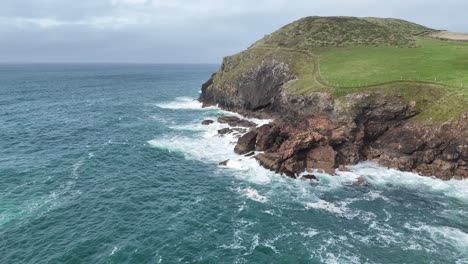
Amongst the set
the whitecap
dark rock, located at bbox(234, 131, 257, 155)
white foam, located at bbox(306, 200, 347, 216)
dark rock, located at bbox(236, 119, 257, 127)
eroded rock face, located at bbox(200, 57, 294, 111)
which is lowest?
white foam, located at bbox(306, 200, 347, 216)

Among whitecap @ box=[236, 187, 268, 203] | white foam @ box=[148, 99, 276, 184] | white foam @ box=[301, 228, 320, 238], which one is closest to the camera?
white foam @ box=[301, 228, 320, 238]

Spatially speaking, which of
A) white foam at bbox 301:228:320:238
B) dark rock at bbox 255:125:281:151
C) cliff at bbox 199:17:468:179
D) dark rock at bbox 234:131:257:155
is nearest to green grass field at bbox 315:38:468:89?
cliff at bbox 199:17:468:179

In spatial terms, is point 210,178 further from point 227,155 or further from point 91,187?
point 91,187

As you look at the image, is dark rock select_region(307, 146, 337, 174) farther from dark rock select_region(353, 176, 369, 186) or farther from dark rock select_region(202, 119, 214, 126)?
dark rock select_region(202, 119, 214, 126)

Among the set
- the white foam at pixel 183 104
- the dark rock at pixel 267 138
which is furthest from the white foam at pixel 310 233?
the white foam at pixel 183 104

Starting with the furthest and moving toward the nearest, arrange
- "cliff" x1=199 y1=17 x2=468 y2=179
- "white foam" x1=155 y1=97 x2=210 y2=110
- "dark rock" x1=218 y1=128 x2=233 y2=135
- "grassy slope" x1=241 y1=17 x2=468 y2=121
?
"white foam" x1=155 y1=97 x2=210 y2=110 → "dark rock" x1=218 y1=128 x2=233 y2=135 → "grassy slope" x1=241 y1=17 x2=468 y2=121 → "cliff" x1=199 y1=17 x2=468 y2=179

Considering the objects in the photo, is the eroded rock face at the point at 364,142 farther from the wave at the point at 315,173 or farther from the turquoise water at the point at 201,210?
the turquoise water at the point at 201,210

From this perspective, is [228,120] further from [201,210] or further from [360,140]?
[201,210]

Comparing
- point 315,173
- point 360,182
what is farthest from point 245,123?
point 360,182
